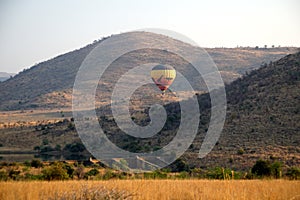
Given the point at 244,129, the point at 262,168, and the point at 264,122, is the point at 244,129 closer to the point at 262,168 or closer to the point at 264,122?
the point at 264,122

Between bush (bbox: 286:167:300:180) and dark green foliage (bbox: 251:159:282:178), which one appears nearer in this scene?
bush (bbox: 286:167:300:180)

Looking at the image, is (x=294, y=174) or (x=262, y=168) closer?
(x=294, y=174)

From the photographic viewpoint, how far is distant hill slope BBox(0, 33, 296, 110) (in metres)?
97.3

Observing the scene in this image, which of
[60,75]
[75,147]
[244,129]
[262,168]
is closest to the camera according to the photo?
[262,168]

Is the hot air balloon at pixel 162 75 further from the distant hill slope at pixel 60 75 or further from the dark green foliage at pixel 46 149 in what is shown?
the distant hill slope at pixel 60 75

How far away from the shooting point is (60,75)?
117 meters

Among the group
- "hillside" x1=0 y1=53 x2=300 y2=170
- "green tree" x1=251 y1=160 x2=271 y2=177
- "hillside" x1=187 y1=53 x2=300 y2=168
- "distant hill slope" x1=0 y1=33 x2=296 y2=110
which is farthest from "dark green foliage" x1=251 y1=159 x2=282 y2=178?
"distant hill slope" x1=0 y1=33 x2=296 y2=110

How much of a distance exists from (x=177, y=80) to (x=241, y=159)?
65597mm

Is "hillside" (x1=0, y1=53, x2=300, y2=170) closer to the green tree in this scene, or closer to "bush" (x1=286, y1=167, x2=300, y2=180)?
the green tree

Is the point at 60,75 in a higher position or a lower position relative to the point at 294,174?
higher

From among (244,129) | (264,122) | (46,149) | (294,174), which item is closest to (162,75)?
(244,129)

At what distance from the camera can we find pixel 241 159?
33.8 m

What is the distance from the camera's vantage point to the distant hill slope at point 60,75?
319 ft

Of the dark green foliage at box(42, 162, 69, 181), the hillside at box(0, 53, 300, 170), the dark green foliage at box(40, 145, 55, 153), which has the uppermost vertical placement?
the hillside at box(0, 53, 300, 170)
